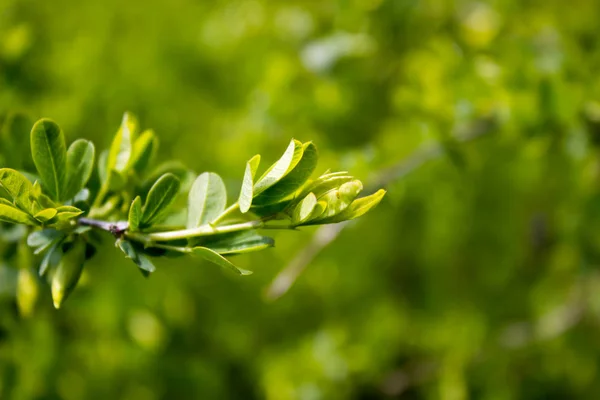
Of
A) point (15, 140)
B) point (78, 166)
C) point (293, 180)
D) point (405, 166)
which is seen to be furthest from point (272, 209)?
point (405, 166)

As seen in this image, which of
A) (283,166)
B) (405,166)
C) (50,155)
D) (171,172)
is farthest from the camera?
(405,166)

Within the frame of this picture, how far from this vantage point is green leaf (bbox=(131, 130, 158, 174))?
31.7 inches

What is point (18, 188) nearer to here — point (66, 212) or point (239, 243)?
point (66, 212)

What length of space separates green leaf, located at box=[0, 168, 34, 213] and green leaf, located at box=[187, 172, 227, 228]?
0.58ft

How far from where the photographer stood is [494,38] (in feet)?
4.84

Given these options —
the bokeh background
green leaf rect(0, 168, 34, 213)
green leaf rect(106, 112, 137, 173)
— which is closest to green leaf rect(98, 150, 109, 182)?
green leaf rect(106, 112, 137, 173)

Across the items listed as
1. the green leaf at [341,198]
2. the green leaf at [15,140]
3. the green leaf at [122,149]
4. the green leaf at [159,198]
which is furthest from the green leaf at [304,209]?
the green leaf at [15,140]

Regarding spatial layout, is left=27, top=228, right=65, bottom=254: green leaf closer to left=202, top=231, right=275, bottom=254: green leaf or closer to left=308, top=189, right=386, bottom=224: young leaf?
left=202, top=231, right=275, bottom=254: green leaf

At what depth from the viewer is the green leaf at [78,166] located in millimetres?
747

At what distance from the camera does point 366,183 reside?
1.15 metres

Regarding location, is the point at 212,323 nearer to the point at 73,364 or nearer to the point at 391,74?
the point at 73,364

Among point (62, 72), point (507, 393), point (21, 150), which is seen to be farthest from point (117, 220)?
point (507, 393)

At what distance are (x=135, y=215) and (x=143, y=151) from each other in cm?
18

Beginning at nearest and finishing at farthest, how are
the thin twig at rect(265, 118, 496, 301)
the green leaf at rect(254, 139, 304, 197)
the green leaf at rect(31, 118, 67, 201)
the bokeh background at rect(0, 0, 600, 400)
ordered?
1. the green leaf at rect(254, 139, 304, 197)
2. the green leaf at rect(31, 118, 67, 201)
3. the thin twig at rect(265, 118, 496, 301)
4. the bokeh background at rect(0, 0, 600, 400)
